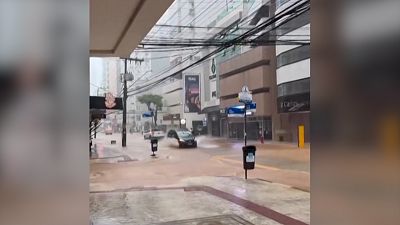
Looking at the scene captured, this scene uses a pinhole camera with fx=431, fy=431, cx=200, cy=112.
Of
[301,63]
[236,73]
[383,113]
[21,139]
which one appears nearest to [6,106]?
A: [21,139]

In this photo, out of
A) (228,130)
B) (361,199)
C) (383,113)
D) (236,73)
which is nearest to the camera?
(383,113)

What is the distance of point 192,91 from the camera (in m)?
56.1

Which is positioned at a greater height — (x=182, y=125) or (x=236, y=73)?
(x=236, y=73)

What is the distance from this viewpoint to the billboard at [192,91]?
2183 inches

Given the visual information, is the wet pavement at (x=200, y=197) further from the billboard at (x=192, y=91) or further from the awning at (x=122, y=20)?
the billboard at (x=192, y=91)

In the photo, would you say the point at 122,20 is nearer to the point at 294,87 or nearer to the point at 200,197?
the point at 200,197

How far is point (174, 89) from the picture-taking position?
73.6m

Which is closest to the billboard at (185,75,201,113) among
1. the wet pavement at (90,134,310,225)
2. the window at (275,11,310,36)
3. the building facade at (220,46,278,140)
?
the building facade at (220,46,278,140)

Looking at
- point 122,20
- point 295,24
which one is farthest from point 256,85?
point 122,20

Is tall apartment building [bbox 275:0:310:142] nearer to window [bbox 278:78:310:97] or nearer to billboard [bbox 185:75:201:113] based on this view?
window [bbox 278:78:310:97]

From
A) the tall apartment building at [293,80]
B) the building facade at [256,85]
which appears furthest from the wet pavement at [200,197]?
the building facade at [256,85]

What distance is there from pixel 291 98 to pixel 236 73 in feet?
39.8

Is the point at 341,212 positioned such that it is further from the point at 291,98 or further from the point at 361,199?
the point at 291,98

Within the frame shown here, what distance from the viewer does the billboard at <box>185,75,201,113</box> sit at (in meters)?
55.4
